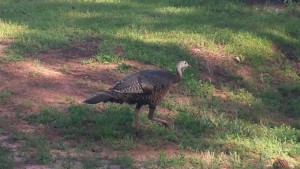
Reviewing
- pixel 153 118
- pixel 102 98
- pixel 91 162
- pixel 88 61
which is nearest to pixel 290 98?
pixel 88 61

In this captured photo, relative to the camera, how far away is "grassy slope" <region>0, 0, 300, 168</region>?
7203 millimetres

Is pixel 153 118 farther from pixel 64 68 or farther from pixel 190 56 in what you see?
pixel 190 56

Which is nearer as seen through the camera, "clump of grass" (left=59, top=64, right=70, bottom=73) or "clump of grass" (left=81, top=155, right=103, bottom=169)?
"clump of grass" (left=81, top=155, right=103, bottom=169)

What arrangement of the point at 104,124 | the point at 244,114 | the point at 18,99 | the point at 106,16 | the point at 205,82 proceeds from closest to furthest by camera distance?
1. the point at 104,124
2. the point at 18,99
3. the point at 244,114
4. the point at 205,82
5. the point at 106,16

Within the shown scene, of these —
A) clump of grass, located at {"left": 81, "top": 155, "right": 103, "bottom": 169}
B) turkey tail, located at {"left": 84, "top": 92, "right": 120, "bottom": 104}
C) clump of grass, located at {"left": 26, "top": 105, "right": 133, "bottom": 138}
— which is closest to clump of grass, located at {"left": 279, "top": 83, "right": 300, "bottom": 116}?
clump of grass, located at {"left": 26, "top": 105, "right": 133, "bottom": 138}

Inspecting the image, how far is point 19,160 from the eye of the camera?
6.25 metres

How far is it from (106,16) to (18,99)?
16.0 feet

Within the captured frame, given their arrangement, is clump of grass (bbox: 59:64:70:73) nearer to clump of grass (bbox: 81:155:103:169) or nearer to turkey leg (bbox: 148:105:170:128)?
turkey leg (bbox: 148:105:170:128)

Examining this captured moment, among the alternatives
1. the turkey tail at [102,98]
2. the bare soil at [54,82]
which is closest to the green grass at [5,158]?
the bare soil at [54,82]

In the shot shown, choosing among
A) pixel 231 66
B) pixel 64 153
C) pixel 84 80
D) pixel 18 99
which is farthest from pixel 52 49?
pixel 64 153

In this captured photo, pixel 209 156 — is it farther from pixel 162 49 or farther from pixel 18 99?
pixel 162 49

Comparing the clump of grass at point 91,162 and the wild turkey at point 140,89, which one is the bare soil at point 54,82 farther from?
the wild turkey at point 140,89

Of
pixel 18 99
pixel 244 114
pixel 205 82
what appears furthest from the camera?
pixel 205 82

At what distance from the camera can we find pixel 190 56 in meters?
10.8
